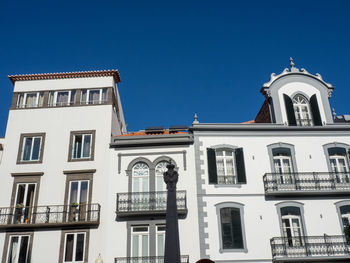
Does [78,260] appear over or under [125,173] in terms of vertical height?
under

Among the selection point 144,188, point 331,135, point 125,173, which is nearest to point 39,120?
point 125,173

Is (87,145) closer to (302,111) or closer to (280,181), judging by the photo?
(280,181)

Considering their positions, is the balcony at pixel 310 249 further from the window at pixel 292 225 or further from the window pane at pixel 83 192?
the window pane at pixel 83 192

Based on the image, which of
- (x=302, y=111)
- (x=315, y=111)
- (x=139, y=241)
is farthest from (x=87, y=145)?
(x=315, y=111)

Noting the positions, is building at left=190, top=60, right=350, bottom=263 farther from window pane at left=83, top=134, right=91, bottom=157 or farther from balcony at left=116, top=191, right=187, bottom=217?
window pane at left=83, top=134, right=91, bottom=157

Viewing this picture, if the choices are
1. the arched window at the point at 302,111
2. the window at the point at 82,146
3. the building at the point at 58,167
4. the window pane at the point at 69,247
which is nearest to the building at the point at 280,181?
the arched window at the point at 302,111

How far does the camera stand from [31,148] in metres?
23.0

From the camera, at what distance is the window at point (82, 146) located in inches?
888

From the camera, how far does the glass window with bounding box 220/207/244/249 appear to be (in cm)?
1991

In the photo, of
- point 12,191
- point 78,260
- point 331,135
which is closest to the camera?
point 78,260

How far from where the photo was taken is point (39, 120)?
78.1ft

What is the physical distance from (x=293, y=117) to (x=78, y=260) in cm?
1591

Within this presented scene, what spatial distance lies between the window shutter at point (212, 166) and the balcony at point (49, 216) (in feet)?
22.4

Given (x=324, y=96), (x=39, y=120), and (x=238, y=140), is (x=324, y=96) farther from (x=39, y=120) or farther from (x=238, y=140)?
(x=39, y=120)
